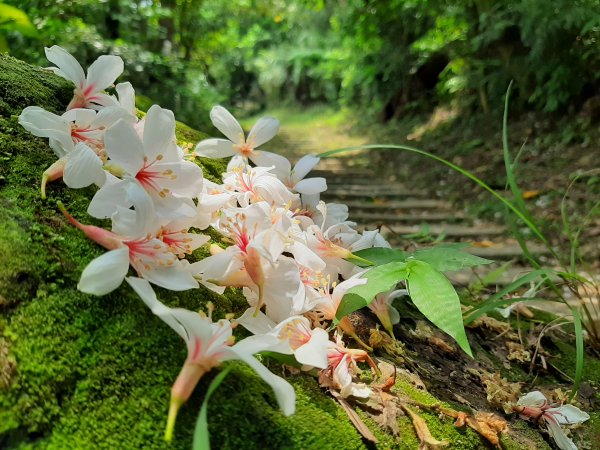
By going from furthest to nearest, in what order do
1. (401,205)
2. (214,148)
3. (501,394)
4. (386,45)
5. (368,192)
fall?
(386,45) < (368,192) < (401,205) < (214,148) < (501,394)

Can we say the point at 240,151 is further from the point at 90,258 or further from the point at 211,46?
the point at 211,46

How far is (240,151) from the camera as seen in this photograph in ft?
4.42

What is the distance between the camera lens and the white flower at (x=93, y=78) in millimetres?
1117

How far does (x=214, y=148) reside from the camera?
1305 mm

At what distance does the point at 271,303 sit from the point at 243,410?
216 mm

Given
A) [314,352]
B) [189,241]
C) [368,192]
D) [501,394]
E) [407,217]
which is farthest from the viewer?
[368,192]

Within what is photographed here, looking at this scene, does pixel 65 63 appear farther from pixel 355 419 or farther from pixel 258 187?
pixel 355 419

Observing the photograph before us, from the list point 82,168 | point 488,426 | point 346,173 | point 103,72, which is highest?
point 103,72

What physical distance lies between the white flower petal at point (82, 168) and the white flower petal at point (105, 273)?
20 cm

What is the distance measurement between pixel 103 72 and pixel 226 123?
0.32m

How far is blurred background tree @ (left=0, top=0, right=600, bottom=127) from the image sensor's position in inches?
253

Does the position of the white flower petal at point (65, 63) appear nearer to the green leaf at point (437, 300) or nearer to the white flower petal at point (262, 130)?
the white flower petal at point (262, 130)

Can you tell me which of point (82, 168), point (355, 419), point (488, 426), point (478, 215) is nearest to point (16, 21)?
point (82, 168)

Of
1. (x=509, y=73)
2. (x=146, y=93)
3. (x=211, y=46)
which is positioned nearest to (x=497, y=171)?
(x=509, y=73)
